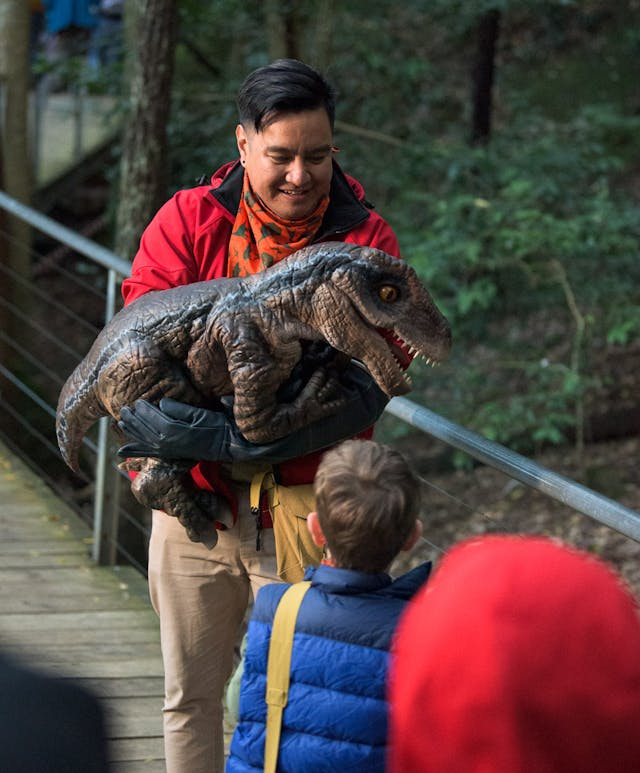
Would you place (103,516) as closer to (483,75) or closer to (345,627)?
(345,627)

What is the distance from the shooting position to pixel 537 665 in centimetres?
120

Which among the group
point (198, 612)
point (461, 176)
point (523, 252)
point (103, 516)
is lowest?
point (103, 516)

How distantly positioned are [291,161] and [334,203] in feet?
0.54

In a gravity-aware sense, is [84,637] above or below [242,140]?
below

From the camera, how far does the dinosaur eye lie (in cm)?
218

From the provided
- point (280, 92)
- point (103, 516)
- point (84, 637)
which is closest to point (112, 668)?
point (84, 637)

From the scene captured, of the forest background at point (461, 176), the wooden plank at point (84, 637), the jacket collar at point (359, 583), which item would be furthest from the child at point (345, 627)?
the forest background at point (461, 176)

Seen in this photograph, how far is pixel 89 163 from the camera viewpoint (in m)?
12.0

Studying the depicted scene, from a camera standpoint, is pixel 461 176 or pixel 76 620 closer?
pixel 76 620

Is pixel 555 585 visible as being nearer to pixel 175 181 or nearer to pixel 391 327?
pixel 391 327

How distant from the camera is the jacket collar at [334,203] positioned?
7.68 ft

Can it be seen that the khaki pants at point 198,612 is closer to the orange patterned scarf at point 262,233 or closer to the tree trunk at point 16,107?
the orange patterned scarf at point 262,233

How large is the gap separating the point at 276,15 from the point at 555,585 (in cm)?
740

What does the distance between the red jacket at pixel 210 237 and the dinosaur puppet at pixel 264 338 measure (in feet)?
0.27
